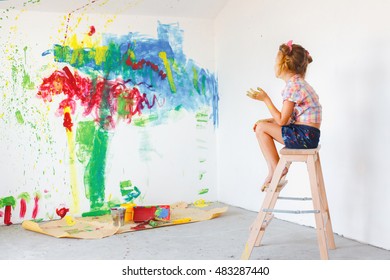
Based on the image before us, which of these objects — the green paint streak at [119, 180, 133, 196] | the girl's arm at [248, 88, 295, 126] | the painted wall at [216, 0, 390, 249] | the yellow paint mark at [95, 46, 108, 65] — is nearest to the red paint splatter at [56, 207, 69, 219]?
the green paint streak at [119, 180, 133, 196]

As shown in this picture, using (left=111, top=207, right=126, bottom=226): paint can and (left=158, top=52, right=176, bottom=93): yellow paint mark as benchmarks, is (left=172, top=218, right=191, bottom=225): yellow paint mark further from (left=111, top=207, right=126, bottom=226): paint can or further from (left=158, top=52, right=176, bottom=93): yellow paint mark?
(left=158, top=52, right=176, bottom=93): yellow paint mark

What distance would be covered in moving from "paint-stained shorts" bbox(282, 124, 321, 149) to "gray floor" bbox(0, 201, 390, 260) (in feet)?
2.09

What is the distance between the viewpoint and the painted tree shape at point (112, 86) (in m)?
4.19

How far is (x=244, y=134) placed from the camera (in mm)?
4355

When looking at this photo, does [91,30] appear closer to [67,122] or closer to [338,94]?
[67,122]

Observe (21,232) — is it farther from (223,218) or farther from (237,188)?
(237,188)

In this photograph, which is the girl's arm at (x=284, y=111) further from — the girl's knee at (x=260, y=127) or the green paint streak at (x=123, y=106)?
the green paint streak at (x=123, y=106)

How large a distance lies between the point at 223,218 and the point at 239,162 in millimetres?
601

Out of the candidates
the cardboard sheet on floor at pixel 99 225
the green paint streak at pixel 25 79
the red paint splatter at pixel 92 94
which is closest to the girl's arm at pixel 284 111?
the cardboard sheet on floor at pixel 99 225

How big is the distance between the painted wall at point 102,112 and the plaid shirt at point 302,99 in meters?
1.89

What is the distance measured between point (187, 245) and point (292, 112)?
42.4 inches

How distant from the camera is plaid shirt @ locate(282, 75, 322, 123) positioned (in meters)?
2.74

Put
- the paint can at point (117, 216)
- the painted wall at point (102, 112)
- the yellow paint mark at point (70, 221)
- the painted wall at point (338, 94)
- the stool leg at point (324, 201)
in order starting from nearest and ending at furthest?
the stool leg at point (324, 201), the painted wall at point (338, 94), the paint can at point (117, 216), the yellow paint mark at point (70, 221), the painted wall at point (102, 112)
